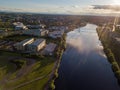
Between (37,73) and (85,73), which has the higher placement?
(37,73)

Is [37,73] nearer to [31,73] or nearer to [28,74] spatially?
[31,73]

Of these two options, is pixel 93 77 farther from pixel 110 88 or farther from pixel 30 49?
pixel 30 49

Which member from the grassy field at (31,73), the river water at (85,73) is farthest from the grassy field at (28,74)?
the river water at (85,73)

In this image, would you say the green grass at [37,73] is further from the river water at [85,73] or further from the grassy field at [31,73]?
the river water at [85,73]

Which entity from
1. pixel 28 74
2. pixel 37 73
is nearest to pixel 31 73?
pixel 28 74

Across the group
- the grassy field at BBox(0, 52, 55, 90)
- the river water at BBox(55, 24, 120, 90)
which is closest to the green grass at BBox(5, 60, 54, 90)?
the grassy field at BBox(0, 52, 55, 90)

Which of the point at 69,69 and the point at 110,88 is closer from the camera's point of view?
the point at 110,88

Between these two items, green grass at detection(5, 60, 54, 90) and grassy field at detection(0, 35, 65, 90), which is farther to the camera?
green grass at detection(5, 60, 54, 90)

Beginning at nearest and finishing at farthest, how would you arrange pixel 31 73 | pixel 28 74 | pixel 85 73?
pixel 28 74, pixel 31 73, pixel 85 73

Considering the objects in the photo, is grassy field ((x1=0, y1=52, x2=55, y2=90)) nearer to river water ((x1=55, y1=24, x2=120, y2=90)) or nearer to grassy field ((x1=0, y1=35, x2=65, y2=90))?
grassy field ((x1=0, y1=35, x2=65, y2=90))

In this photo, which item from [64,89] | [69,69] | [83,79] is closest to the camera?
[64,89]

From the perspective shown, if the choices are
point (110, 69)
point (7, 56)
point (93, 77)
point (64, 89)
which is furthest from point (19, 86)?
point (110, 69)
